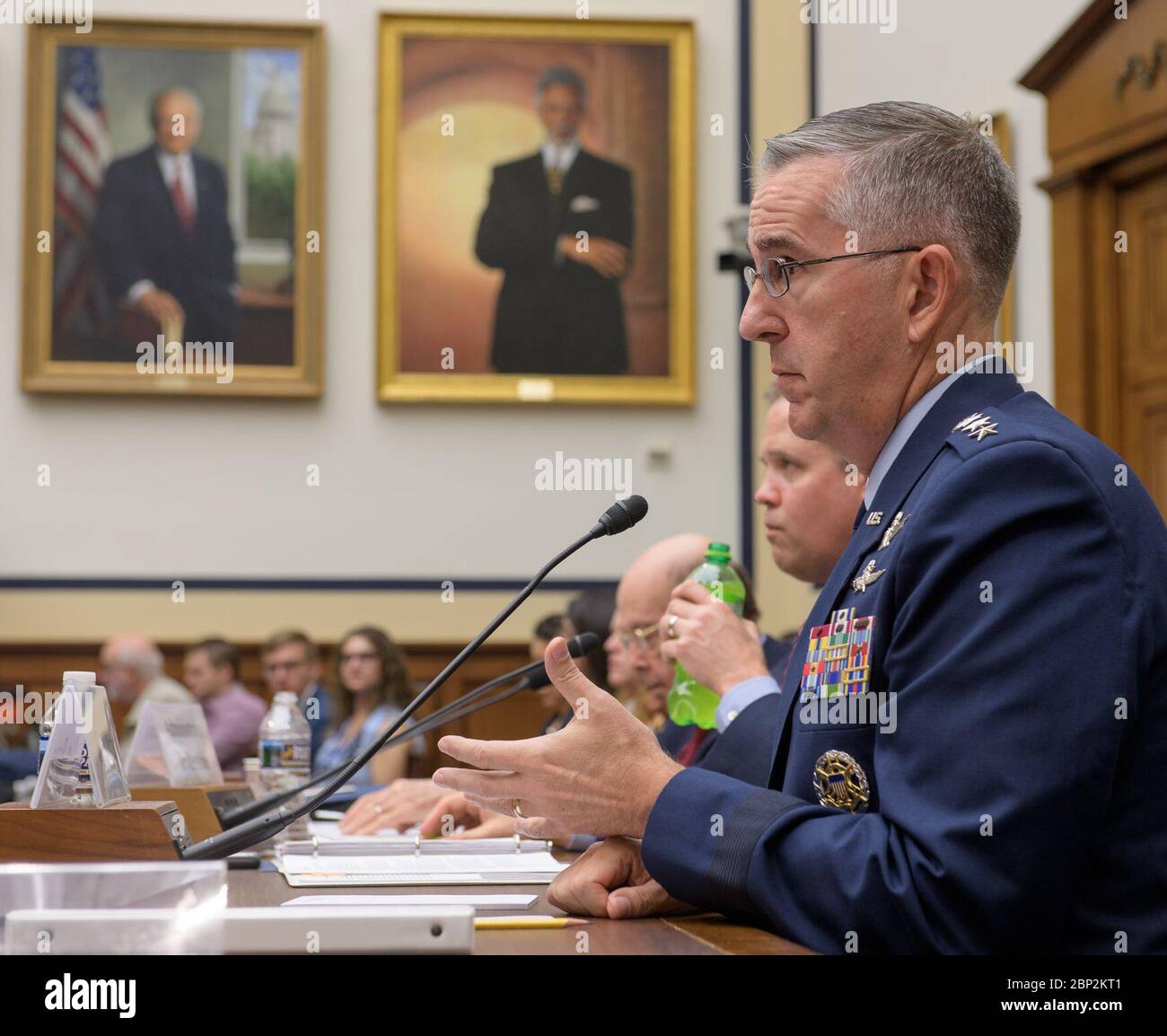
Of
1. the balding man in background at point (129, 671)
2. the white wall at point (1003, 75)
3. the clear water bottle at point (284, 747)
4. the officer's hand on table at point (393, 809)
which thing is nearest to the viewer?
the officer's hand on table at point (393, 809)

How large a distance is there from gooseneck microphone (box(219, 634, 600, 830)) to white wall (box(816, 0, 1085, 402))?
375cm

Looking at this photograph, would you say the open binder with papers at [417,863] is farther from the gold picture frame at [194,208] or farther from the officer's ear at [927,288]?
the gold picture frame at [194,208]

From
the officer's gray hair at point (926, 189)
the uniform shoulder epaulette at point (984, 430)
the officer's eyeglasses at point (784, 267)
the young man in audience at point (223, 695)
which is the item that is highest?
the officer's gray hair at point (926, 189)

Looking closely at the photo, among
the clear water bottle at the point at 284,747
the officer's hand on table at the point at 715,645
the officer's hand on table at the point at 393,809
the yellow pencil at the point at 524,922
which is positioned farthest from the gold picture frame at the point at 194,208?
the yellow pencil at the point at 524,922

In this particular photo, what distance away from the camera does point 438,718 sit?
231 centimetres

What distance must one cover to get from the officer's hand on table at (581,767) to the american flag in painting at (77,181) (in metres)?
7.56

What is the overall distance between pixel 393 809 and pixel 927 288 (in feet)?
5.47

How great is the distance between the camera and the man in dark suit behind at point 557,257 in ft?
28.6

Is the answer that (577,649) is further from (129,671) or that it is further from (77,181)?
(77,181)

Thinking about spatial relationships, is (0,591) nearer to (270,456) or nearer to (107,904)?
(270,456)

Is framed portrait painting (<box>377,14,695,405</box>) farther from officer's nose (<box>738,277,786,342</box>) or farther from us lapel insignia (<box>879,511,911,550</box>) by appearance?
us lapel insignia (<box>879,511,911,550</box>)

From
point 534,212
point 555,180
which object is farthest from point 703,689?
point 555,180

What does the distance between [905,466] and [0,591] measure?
7.68 metres

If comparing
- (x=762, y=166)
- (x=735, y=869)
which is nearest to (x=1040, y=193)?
(x=762, y=166)
